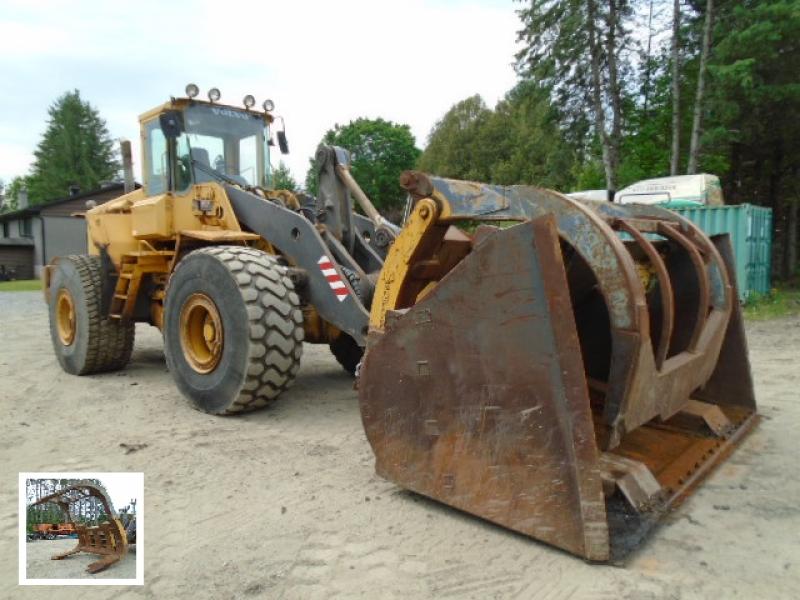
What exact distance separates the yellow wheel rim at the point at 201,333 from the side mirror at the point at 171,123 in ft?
5.73

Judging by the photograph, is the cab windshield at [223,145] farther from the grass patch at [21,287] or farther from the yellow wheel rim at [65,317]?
the grass patch at [21,287]

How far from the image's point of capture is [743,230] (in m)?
11.2

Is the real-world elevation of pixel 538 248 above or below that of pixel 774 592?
above

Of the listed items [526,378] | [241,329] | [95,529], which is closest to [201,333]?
[241,329]

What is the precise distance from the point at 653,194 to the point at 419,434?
Answer: 11040 mm

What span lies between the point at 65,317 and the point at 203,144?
2.66m

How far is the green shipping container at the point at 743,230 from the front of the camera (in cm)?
1120

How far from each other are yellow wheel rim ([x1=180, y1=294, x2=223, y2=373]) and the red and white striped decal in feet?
2.64

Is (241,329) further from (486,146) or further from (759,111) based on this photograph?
(486,146)

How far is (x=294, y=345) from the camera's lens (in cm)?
443

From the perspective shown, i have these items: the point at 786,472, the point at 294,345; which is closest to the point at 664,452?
the point at 786,472

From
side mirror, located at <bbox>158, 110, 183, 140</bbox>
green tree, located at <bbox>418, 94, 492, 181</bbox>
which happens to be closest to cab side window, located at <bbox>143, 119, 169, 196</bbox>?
side mirror, located at <bbox>158, 110, 183, 140</bbox>

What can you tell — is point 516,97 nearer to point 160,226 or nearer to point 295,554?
point 160,226

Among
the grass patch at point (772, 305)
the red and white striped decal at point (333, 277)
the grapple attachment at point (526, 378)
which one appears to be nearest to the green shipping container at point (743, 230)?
the grass patch at point (772, 305)
